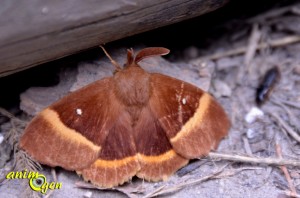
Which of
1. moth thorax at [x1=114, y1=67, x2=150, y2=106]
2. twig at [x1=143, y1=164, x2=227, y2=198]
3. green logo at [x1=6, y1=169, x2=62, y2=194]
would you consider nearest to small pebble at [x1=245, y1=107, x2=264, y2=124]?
twig at [x1=143, y1=164, x2=227, y2=198]

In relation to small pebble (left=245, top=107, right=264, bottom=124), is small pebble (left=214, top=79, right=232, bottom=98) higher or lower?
higher

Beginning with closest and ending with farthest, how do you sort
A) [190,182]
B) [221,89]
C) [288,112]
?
[190,182], [288,112], [221,89]

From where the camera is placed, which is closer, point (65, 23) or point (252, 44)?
point (65, 23)

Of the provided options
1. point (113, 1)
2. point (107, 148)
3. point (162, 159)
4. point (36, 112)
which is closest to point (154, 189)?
point (162, 159)

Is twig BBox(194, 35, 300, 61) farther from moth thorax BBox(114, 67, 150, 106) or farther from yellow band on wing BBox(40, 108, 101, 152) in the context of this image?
yellow band on wing BBox(40, 108, 101, 152)

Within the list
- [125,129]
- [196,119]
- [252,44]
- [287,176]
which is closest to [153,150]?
[125,129]

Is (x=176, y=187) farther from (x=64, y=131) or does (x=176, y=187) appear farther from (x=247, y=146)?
(x=64, y=131)

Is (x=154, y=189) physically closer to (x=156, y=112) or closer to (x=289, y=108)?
(x=156, y=112)
